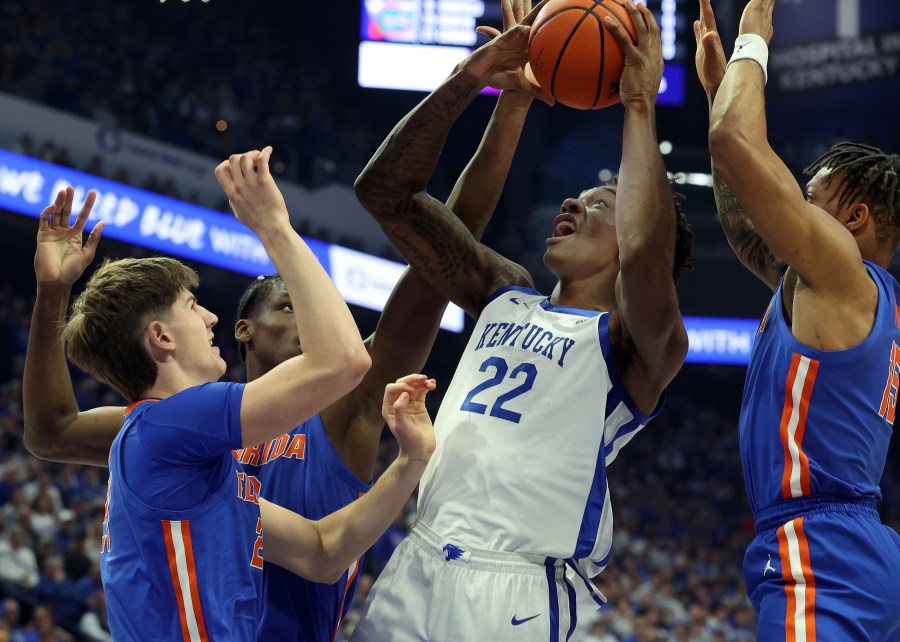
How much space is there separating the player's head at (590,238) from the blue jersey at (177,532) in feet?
4.47

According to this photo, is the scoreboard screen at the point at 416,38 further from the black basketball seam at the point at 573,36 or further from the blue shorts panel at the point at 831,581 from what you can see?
the blue shorts panel at the point at 831,581

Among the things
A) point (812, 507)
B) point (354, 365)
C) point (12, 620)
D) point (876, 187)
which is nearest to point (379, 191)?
point (354, 365)

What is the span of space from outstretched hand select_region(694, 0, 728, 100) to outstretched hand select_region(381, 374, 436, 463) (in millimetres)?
1452

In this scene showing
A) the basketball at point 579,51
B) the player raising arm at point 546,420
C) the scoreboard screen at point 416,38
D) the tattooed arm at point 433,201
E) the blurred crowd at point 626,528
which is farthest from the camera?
the scoreboard screen at point 416,38

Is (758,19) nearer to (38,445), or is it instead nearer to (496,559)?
(496,559)

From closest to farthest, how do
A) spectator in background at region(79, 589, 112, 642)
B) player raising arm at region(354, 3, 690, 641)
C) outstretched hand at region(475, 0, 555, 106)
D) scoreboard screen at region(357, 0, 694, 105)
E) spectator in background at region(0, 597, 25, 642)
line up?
player raising arm at region(354, 3, 690, 641)
outstretched hand at region(475, 0, 555, 106)
spectator in background at region(0, 597, 25, 642)
spectator in background at region(79, 589, 112, 642)
scoreboard screen at region(357, 0, 694, 105)

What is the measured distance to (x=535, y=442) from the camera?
10.2 ft

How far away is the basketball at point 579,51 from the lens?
3365 millimetres

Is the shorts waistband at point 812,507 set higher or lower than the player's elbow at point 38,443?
lower

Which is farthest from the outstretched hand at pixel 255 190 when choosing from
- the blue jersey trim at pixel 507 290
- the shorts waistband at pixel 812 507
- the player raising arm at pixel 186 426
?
the shorts waistband at pixel 812 507

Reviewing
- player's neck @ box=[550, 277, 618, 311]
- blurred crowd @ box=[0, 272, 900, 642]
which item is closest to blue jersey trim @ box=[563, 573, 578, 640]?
player's neck @ box=[550, 277, 618, 311]

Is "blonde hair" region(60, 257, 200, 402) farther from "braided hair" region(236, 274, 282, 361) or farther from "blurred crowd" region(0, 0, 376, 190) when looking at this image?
"blurred crowd" region(0, 0, 376, 190)

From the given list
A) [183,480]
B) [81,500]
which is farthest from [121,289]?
[81,500]

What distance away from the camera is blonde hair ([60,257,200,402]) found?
107 inches
